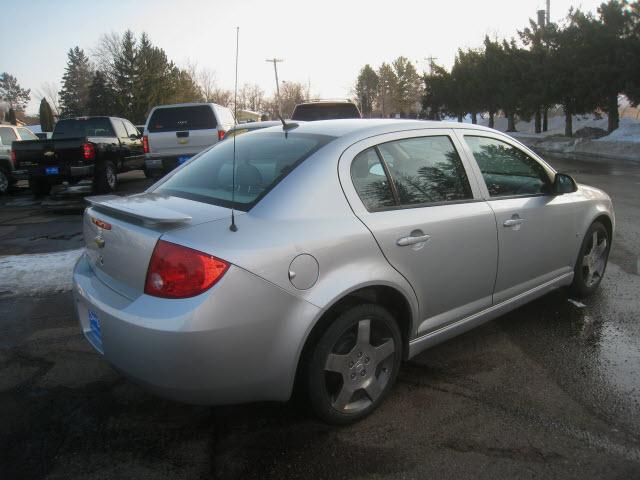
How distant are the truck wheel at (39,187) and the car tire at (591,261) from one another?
11.4 metres

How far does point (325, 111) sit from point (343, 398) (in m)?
9.70

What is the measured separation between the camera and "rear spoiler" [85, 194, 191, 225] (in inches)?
95.7

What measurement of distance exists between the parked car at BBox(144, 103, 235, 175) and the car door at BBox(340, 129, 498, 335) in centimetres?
920

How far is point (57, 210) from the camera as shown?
1052 centimetres

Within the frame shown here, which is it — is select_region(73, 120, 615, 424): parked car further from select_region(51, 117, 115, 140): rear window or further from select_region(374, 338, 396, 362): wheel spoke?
select_region(51, 117, 115, 140): rear window

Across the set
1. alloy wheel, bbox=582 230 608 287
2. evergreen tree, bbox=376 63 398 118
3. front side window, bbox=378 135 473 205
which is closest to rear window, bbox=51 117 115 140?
front side window, bbox=378 135 473 205

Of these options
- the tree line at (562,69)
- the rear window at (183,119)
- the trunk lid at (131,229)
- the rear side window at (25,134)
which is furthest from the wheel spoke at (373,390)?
the tree line at (562,69)

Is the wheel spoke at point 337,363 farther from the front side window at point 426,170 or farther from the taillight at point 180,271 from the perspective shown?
the front side window at point 426,170

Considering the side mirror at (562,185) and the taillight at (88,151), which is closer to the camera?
the side mirror at (562,185)

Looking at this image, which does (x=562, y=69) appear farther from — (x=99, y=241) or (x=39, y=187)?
(x=99, y=241)

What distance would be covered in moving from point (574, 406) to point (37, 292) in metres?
4.75

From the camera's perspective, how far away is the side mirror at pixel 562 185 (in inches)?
155

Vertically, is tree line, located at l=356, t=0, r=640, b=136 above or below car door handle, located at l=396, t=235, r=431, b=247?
above

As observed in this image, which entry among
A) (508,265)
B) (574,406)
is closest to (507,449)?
(574,406)
